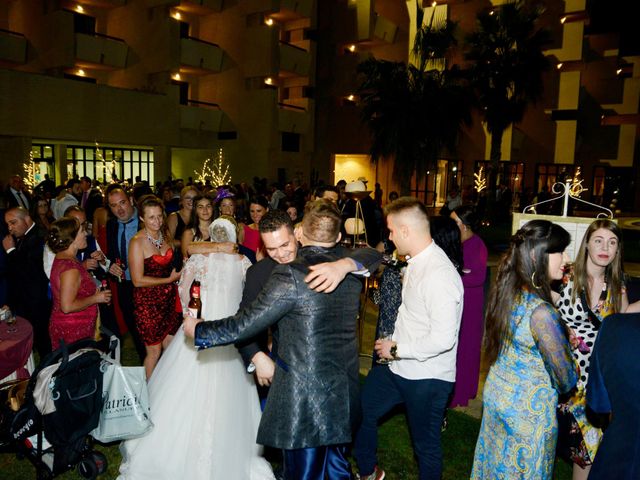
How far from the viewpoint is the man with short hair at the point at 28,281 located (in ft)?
14.6

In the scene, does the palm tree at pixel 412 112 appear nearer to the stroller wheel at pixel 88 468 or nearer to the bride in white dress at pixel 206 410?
the bride in white dress at pixel 206 410

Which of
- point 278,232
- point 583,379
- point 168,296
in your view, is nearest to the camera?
point 278,232

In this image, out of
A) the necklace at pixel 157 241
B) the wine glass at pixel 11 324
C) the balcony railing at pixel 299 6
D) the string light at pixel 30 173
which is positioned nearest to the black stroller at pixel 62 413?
the wine glass at pixel 11 324

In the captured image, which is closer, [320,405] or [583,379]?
[320,405]

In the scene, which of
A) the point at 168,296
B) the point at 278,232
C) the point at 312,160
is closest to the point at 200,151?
the point at 312,160

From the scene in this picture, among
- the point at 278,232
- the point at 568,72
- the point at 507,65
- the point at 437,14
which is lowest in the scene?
the point at 278,232

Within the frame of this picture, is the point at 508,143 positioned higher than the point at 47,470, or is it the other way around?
the point at 508,143

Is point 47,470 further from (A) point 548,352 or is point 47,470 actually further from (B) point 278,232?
(A) point 548,352

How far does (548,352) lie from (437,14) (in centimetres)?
2759

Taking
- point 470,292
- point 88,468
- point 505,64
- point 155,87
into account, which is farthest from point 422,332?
point 155,87

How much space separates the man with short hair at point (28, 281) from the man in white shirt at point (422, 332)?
340cm

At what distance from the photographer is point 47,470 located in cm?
335

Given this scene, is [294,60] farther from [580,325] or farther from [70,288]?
[580,325]

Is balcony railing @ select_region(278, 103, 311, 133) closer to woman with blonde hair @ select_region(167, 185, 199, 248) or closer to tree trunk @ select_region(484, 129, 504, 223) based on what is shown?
tree trunk @ select_region(484, 129, 504, 223)
